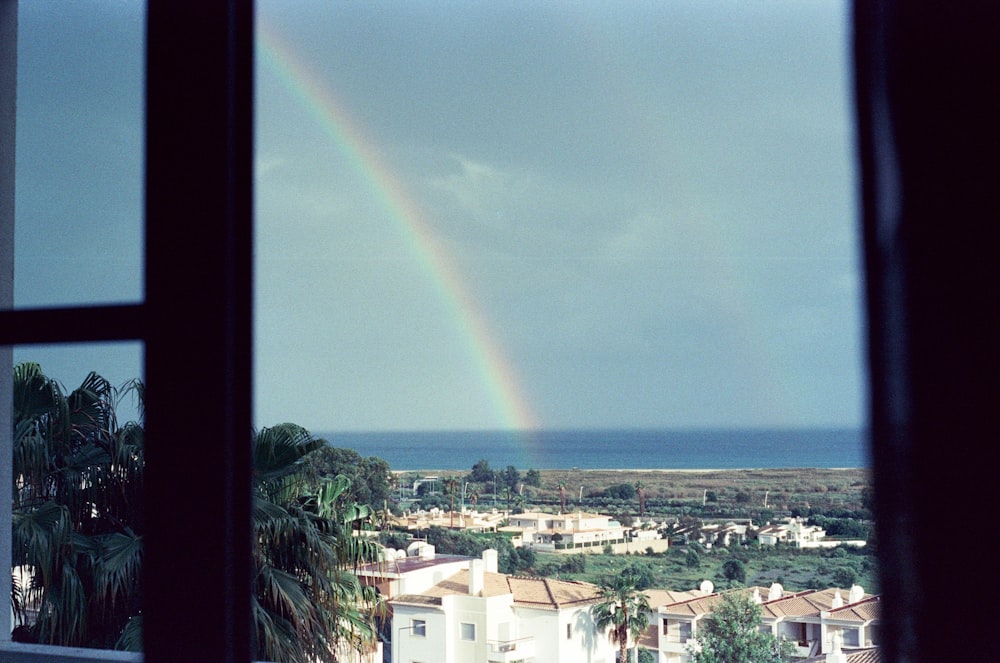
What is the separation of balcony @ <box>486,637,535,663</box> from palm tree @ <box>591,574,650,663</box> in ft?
2.74

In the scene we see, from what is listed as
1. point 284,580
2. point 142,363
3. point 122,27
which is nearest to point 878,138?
point 142,363

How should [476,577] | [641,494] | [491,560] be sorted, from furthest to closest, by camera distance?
[641,494] → [491,560] → [476,577]

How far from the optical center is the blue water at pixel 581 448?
991 cm

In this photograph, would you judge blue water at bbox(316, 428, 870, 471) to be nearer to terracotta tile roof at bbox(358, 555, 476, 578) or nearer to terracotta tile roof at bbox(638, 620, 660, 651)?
terracotta tile roof at bbox(358, 555, 476, 578)

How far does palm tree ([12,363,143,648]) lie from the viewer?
3.61 m

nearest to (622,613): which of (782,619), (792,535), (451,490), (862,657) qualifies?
(782,619)

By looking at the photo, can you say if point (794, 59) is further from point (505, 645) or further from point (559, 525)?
point (505, 645)

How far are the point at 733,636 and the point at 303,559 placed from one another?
5034 millimetres

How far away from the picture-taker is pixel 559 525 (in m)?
9.83

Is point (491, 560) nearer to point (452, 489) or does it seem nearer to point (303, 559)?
point (452, 489)

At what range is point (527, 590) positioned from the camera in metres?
8.82

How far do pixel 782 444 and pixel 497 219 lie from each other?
5901 millimetres

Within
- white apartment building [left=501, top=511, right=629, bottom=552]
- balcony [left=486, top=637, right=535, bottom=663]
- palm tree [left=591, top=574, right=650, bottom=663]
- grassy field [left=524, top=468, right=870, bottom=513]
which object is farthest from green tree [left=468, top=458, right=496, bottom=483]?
palm tree [left=591, top=574, right=650, bottom=663]

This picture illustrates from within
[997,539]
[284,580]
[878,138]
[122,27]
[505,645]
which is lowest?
[505,645]
